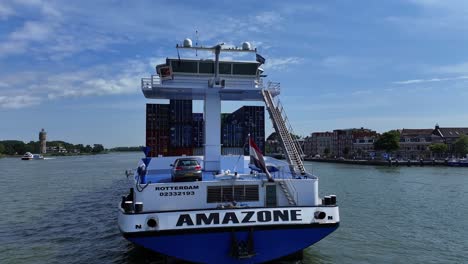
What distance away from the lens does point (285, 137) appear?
15453 mm

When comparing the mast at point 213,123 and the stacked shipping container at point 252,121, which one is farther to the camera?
the stacked shipping container at point 252,121

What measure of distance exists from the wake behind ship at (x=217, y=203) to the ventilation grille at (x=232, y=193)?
3 centimetres

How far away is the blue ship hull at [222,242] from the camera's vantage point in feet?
35.6

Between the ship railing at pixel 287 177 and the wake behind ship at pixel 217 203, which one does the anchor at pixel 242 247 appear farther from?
the ship railing at pixel 287 177

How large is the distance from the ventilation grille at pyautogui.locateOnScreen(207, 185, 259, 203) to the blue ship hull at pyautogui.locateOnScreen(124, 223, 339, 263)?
1701mm

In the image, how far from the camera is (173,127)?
21.6 meters

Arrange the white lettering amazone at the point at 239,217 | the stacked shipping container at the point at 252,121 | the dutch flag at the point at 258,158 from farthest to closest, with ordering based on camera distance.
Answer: the stacked shipping container at the point at 252,121, the dutch flag at the point at 258,158, the white lettering amazone at the point at 239,217

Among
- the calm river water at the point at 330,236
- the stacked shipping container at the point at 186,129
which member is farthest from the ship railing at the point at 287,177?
the stacked shipping container at the point at 186,129

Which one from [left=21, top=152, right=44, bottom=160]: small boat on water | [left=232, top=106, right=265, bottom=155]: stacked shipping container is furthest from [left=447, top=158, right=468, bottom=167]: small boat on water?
[left=21, top=152, right=44, bottom=160]: small boat on water

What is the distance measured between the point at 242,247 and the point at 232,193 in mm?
2159

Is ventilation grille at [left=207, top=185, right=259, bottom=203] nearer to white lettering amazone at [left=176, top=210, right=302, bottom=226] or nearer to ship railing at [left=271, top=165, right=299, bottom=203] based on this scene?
ship railing at [left=271, top=165, right=299, bottom=203]

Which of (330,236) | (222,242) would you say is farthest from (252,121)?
(222,242)

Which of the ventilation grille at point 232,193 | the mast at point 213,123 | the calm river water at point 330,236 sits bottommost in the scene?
the calm river water at point 330,236

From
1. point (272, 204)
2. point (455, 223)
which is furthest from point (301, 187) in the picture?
point (455, 223)
